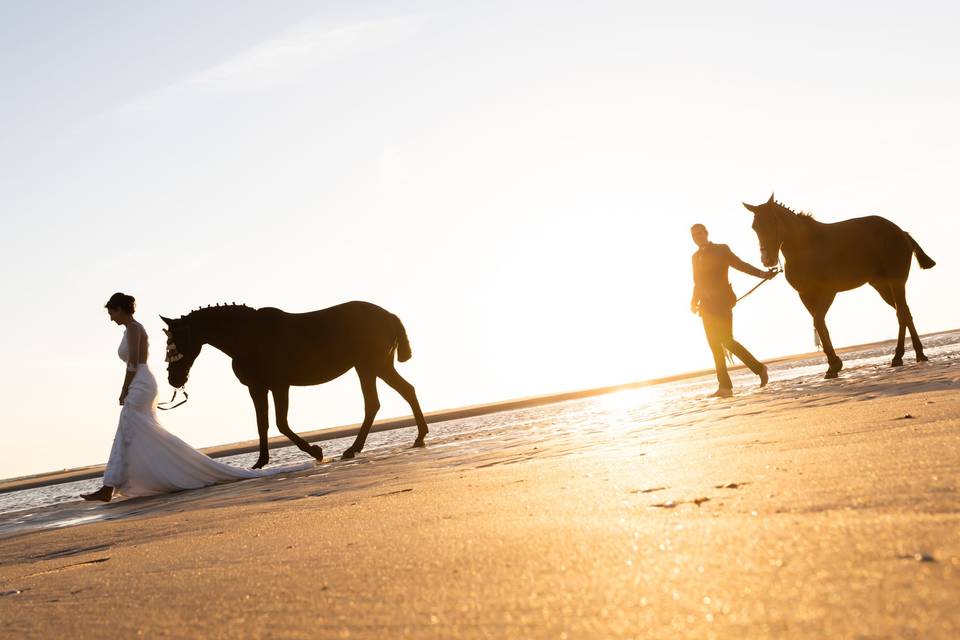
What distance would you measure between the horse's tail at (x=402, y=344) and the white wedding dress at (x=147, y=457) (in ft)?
11.3

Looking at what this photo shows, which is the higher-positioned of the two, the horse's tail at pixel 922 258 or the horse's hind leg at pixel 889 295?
the horse's tail at pixel 922 258

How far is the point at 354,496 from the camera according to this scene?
620 cm

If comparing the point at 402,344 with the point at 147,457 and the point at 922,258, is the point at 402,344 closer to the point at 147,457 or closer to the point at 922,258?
the point at 147,457

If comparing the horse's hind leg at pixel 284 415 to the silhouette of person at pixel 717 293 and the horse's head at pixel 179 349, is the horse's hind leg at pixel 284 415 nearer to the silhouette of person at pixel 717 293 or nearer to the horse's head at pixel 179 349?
the horse's head at pixel 179 349

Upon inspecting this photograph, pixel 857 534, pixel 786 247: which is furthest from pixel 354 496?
pixel 786 247

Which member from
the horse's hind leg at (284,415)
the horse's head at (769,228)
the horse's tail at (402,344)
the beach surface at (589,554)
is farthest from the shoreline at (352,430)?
the beach surface at (589,554)

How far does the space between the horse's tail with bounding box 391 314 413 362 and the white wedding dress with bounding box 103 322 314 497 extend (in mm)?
3452

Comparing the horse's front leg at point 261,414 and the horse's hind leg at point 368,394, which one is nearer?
the horse's front leg at point 261,414

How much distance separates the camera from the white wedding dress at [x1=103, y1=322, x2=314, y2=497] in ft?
34.8

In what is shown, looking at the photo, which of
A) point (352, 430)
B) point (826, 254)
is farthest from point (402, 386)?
point (352, 430)

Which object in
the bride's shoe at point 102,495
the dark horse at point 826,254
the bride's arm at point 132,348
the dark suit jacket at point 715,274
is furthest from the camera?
the dark suit jacket at point 715,274

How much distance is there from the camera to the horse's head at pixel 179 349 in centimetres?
1167

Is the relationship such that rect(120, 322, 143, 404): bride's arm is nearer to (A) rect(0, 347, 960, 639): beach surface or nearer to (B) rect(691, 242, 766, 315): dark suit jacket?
(A) rect(0, 347, 960, 639): beach surface

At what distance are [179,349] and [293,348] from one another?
1570 mm
